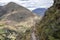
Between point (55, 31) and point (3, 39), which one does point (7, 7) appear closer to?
point (3, 39)

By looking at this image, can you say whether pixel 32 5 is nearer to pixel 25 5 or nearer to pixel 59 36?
pixel 25 5

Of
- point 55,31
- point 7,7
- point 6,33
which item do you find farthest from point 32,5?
point 55,31

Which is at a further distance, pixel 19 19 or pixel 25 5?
pixel 25 5

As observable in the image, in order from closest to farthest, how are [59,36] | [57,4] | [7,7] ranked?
[59,36] < [57,4] < [7,7]

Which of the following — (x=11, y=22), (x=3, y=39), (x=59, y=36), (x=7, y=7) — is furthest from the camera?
(x=7, y=7)

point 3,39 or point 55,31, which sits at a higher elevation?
point 55,31

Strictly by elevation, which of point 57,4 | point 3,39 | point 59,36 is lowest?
point 3,39
